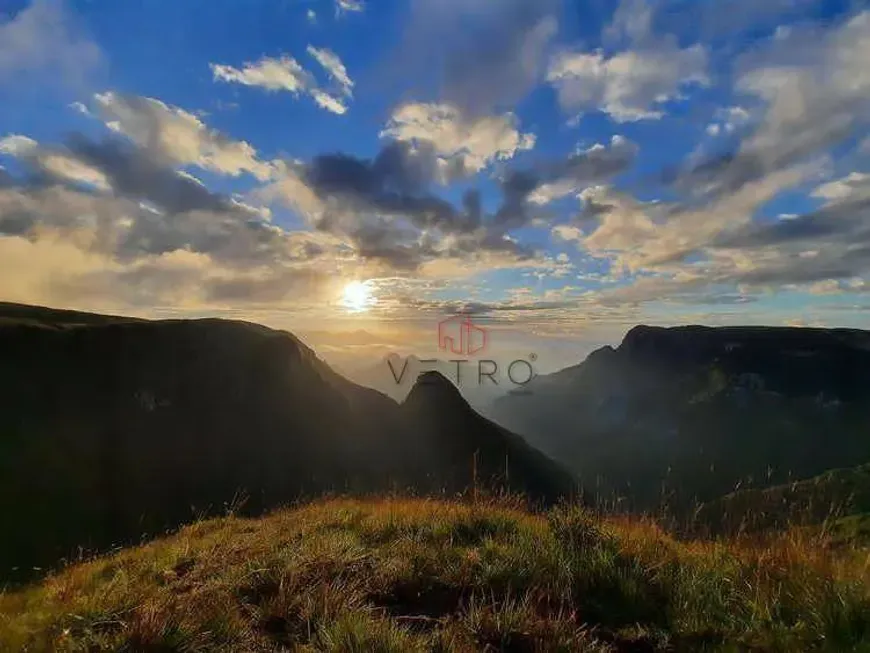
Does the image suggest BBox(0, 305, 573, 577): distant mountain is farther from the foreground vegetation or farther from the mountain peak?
the foreground vegetation

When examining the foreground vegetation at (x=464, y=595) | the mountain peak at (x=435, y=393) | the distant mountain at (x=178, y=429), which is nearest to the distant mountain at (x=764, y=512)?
the foreground vegetation at (x=464, y=595)

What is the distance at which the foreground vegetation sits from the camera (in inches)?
153

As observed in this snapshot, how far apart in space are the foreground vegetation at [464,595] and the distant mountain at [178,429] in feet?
207

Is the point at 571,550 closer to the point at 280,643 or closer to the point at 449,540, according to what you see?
the point at 449,540

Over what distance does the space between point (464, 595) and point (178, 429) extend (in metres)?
114

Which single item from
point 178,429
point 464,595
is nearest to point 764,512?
point 464,595

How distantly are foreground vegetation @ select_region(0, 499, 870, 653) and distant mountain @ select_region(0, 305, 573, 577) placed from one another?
63.0 m

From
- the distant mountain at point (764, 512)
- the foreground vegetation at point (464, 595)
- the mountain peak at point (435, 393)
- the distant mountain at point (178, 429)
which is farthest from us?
the mountain peak at point (435, 393)

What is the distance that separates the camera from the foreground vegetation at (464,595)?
3.88 meters

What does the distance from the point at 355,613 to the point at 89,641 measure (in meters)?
1.94

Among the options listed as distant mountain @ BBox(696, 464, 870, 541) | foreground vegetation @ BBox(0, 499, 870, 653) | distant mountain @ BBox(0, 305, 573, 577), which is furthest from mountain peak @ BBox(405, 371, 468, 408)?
foreground vegetation @ BBox(0, 499, 870, 653)

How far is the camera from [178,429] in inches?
4134

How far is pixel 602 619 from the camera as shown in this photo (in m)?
4.59

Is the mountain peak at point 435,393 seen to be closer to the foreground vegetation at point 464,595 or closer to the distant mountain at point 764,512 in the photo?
the distant mountain at point 764,512
